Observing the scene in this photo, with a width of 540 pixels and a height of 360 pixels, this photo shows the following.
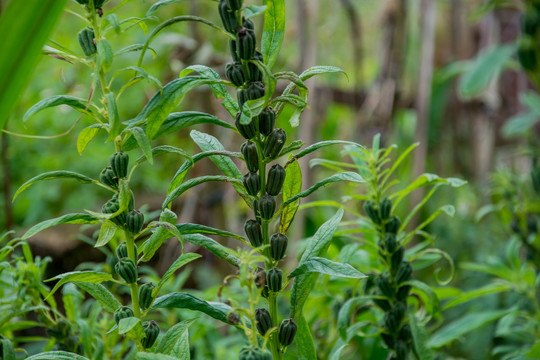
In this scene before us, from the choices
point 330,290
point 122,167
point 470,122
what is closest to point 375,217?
point 330,290

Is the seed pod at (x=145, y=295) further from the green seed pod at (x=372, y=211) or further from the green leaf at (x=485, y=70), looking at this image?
the green leaf at (x=485, y=70)

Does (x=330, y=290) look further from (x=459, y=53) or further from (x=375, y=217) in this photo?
(x=459, y=53)

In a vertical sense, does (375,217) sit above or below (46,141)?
above

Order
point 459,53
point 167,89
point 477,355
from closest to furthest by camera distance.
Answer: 1. point 167,89
2. point 477,355
3. point 459,53

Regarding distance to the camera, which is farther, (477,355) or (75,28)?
(75,28)

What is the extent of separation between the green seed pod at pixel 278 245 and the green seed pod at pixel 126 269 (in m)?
0.11

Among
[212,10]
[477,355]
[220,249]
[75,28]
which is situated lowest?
[477,355]

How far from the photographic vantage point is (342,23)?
2.88m

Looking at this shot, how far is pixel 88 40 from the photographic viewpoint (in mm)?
445

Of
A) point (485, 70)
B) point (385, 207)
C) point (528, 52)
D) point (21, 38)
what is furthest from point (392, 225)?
point (485, 70)

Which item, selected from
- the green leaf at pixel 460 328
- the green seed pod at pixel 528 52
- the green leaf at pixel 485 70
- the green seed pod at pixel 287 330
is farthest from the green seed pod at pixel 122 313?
the green leaf at pixel 485 70

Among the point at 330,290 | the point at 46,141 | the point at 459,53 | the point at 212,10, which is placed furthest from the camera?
the point at 212,10

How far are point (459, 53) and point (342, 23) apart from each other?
83 cm

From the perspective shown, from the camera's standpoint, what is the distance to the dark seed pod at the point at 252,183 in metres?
0.45
